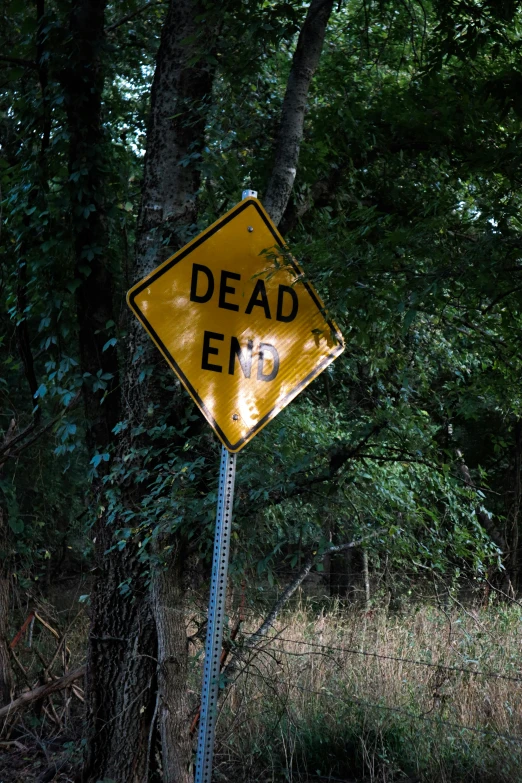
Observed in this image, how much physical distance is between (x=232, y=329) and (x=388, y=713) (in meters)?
3.13

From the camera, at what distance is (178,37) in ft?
16.9

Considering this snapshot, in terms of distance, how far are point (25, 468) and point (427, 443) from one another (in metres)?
6.73

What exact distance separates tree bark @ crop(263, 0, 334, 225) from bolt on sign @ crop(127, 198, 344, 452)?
1.26 meters

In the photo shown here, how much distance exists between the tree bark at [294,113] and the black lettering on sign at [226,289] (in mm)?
1502

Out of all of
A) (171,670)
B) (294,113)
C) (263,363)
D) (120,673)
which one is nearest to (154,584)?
(171,670)

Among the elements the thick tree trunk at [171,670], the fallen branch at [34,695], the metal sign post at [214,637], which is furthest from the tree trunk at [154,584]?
the fallen branch at [34,695]

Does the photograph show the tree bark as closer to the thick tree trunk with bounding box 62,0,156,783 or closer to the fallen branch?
the thick tree trunk with bounding box 62,0,156,783

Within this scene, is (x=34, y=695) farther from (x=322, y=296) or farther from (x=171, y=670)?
(x=322, y=296)

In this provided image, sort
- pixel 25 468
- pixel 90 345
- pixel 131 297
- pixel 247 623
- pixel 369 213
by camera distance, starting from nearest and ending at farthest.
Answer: pixel 131 297
pixel 369 213
pixel 90 345
pixel 247 623
pixel 25 468

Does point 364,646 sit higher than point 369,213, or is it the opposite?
point 369,213

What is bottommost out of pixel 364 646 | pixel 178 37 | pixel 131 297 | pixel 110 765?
pixel 110 765

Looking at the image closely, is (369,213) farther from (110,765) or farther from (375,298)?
(110,765)

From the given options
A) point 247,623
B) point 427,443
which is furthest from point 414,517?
point 247,623

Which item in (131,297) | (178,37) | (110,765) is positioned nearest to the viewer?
(131,297)
